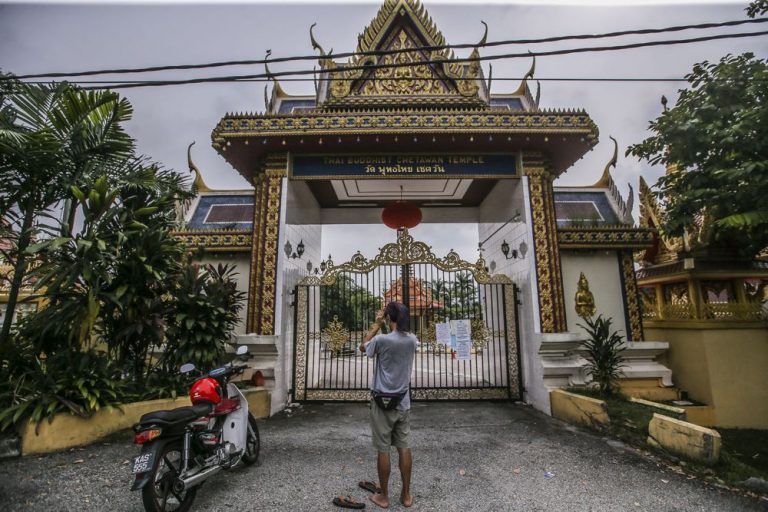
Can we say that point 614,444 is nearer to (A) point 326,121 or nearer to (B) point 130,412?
(B) point 130,412

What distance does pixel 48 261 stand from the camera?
14.4ft

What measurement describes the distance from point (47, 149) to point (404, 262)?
17.2ft

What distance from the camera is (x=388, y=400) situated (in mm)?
2916

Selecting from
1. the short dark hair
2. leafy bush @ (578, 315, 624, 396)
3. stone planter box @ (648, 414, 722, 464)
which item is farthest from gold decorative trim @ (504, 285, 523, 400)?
the short dark hair

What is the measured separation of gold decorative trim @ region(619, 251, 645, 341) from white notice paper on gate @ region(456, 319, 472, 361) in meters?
2.94

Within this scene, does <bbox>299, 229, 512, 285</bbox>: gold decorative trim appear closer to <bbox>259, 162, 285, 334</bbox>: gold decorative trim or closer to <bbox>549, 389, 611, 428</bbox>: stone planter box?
<bbox>259, 162, 285, 334</bbox>: gold decorative trim

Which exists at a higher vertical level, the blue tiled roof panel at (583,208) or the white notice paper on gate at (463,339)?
the blue tiled roof panel at (583,208)

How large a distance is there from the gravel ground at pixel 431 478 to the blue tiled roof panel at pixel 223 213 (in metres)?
4.73

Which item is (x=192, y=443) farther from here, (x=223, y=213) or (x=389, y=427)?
(x=223, y=213)

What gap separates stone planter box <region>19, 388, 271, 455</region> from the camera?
375 centimetres

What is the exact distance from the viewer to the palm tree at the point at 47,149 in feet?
14.1

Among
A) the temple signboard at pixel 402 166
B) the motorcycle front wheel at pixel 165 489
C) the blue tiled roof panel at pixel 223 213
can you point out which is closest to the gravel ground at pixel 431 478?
the motorcycle front wheel at pixel 165 489

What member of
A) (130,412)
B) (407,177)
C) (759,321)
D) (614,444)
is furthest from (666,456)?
(130,412)

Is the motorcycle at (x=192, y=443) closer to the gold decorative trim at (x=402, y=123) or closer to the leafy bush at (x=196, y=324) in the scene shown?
the leafy bush at (x=196, y=324)
